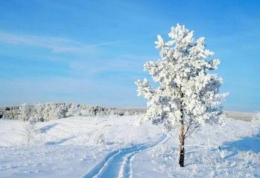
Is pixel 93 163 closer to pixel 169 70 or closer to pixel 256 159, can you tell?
pixel 169 70

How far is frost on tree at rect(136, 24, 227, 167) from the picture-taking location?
2819cm

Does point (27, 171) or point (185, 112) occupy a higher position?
point (185, 112)

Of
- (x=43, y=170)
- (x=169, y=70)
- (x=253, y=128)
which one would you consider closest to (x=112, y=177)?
(x=43, y=170)

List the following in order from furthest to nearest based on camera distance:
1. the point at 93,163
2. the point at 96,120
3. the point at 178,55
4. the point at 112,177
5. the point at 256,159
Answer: the point at 96,120
the point at 256,159
the point at 178,55
the point at 93,163
the point at 112,177

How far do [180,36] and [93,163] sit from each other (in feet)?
37.6

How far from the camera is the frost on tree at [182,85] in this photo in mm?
28188

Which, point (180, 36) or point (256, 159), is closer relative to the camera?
point (180, 36)

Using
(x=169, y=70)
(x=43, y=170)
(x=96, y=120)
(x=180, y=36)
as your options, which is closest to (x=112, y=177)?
(x=43, y=170)

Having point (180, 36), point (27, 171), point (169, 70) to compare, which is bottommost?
point (27, 171)

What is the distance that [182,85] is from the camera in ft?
95.2

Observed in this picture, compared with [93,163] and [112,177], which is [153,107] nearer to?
[93,163]

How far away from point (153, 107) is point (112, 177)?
8971 mm

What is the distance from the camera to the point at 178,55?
95.0 feet

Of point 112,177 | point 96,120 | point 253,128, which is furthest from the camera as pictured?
point 96,120
